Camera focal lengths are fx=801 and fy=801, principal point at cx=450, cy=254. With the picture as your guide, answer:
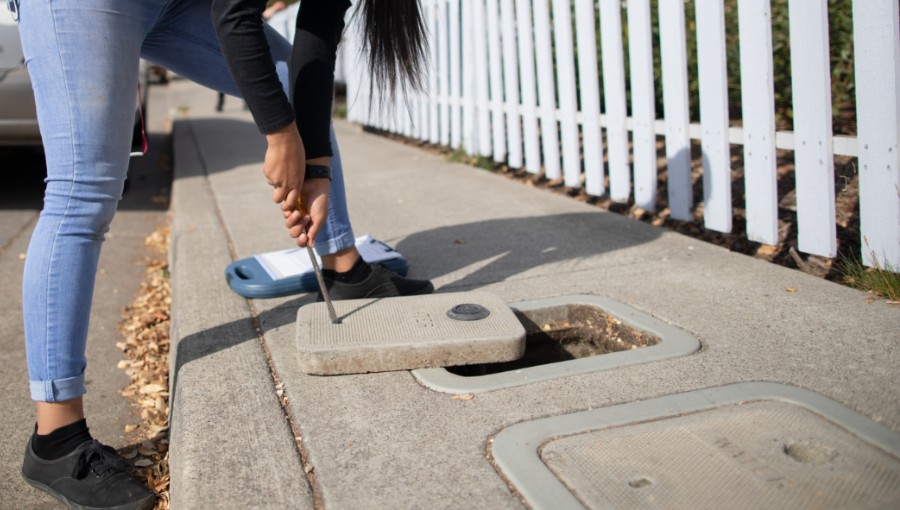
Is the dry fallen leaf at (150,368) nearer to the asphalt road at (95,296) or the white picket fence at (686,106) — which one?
the asphalt road at (95,296)

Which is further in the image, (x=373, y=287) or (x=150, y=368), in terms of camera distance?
(x=150, y=368)

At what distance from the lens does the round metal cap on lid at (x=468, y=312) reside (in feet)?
7.37

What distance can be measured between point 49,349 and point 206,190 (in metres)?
3.41

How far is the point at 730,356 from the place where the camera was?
6.86 feet

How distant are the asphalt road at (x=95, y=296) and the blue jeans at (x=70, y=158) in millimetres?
456

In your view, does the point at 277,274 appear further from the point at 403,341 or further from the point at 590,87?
the point at 590,87

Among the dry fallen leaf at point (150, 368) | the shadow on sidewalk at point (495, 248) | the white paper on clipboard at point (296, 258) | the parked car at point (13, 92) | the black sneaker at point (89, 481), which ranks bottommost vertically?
the dry fallen leaf at point (150, 368)

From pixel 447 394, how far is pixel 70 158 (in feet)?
3.40

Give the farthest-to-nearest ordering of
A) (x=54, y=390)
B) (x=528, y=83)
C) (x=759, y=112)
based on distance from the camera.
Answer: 1. (x=528, y=83)
2. (x=759, y=112)
3. (x=54, y=390)

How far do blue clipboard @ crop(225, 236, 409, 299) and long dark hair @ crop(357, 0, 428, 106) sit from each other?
2.39 ft

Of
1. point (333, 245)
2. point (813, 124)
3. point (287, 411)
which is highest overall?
point (813, 124)

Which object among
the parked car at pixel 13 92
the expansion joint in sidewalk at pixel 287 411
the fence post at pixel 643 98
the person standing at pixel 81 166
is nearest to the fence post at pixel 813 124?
the fence post at pixel 643 98

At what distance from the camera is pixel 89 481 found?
1827 millimetres

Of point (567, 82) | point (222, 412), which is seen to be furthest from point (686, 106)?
point (222, 412)
